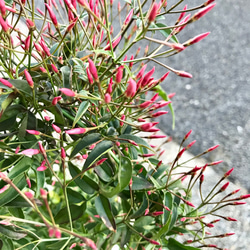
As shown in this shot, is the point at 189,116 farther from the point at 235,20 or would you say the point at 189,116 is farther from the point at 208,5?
the point at 208,5

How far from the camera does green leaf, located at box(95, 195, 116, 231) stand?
1.28ft

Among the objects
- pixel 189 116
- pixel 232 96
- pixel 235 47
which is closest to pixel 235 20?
pixel 235 47

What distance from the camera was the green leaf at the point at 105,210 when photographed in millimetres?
390

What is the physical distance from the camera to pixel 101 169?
406 millimetres

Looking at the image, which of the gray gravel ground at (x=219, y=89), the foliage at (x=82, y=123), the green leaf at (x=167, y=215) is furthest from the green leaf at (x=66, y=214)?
the gray gravel ground at (x=219, y=89)

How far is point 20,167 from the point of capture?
0.39m

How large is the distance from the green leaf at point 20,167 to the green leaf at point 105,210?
3.6 inches

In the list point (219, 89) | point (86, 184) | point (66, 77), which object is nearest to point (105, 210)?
point (86, 184)

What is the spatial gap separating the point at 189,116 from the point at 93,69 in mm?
1212

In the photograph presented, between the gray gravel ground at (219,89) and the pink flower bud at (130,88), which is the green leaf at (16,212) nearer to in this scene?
the pink flower bud at (130,88)

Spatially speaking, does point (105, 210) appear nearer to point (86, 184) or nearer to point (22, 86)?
point (86, 184)

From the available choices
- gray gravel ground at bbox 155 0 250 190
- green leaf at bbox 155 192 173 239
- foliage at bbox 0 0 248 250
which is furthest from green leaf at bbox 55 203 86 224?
gray gravel ground at bbox 155 0 250 190

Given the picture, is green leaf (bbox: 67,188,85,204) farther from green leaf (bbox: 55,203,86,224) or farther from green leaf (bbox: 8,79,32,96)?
green leaf (bbox: 8,79,32,96)

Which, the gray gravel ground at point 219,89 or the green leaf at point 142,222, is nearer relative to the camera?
the green leaf at point 142,222
